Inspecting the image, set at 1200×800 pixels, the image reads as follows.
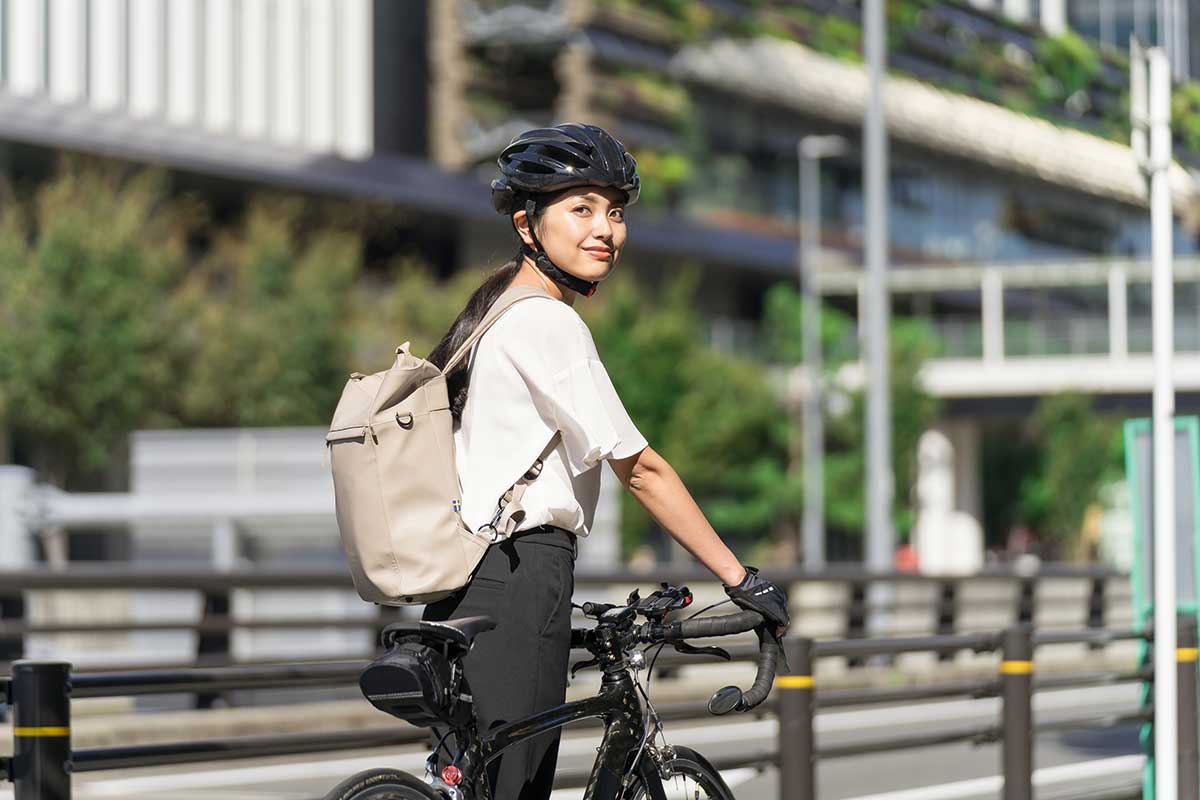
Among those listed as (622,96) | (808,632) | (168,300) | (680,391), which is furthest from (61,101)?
(808,632)

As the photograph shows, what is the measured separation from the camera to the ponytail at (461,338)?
436cm

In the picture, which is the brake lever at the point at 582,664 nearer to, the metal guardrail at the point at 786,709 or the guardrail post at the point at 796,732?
the metal guardrail at the point at 786,709

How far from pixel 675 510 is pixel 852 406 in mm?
49480

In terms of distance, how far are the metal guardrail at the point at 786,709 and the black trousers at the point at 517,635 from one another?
1114mm

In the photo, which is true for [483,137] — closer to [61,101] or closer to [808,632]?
[61,101]

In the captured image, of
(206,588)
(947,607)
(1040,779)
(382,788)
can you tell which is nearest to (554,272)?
(382,788)

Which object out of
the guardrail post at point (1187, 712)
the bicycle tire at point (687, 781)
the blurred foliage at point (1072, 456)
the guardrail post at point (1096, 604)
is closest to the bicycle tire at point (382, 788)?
the bicycle tire at point (687, 781)

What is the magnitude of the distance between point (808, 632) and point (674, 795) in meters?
17.1

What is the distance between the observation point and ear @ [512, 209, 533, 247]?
445cm

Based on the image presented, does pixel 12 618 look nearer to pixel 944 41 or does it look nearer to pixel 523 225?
pixel 523 225

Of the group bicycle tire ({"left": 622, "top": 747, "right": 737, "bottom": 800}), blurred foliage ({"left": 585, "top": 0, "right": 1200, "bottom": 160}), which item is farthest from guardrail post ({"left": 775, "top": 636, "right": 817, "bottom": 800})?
blurred foliage ({"left": 585, "top": 0, "right": 1200, "bottom": 160})

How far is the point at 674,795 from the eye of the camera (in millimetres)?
4727

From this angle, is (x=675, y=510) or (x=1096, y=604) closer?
(x=675, y=510)

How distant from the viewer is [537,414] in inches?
168
